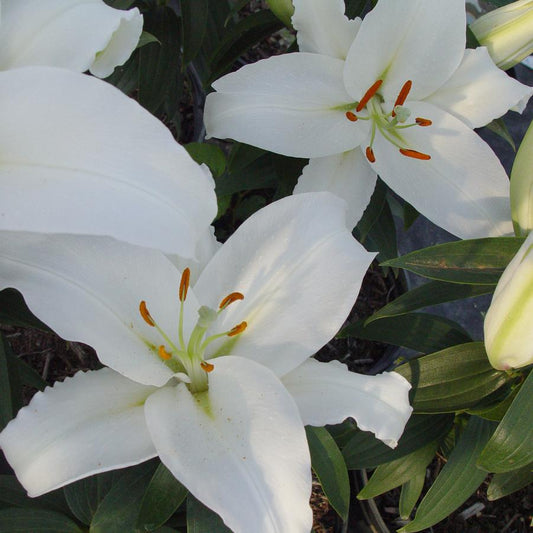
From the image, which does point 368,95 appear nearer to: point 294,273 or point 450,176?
point 450,176

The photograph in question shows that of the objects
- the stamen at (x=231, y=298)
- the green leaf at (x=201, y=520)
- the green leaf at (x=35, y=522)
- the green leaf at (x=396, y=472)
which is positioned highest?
the stamen at (x=231, y=298)

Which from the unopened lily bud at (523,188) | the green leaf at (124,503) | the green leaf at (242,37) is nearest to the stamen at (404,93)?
the unopened lily bud at (523,188)

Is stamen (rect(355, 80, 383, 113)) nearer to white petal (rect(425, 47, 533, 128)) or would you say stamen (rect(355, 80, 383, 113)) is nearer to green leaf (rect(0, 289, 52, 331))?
white petal (rect(425, 47, 533, 128))

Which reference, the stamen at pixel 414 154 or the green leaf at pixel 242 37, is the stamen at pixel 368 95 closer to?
the stamen at pixel 414 154

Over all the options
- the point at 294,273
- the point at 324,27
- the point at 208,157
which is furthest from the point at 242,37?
the point at 294,273

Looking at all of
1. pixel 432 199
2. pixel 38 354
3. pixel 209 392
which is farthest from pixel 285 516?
pixel 38 354
